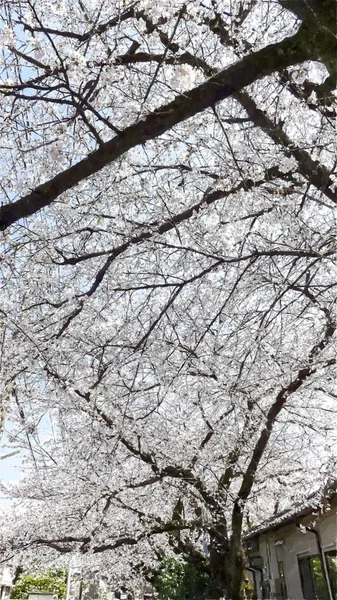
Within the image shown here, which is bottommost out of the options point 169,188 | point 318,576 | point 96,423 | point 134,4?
point 318,576

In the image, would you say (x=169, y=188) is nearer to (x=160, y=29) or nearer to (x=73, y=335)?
(x=160, y=29)

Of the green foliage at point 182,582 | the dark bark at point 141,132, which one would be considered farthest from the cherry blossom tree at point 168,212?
the green foliage at point 182,582

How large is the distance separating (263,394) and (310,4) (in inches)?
182

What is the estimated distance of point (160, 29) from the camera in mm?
3639

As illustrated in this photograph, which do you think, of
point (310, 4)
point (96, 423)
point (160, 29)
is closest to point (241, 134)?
point (160, 29)

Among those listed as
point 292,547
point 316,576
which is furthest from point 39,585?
point 316,576

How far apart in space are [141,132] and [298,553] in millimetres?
9723

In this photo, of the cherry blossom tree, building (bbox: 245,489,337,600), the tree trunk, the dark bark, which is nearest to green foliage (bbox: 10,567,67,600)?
building (bbox: 245,489,337,600)

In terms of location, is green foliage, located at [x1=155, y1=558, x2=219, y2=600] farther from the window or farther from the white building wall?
the white building wall

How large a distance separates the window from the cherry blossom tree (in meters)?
2.04

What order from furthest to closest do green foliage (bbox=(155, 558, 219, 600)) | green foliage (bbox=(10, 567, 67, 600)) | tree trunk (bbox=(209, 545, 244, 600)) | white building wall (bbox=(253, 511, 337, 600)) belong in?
green foliage (bbox=(10, 567, 67, 600)), green foliage (bbox=(155, 558, 219, 600)), white building wall (bbox=(253, 511, 337, 600)), tree trunk (bbox=(209, 545, 244, 600))

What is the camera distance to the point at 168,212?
3.51 meters

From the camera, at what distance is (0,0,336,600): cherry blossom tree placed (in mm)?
2732

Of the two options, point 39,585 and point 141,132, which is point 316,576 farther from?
Result: point 39,585
